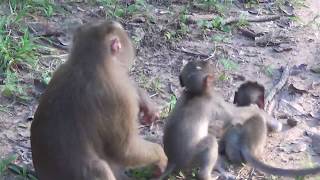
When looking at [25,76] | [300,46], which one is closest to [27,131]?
[25,76]

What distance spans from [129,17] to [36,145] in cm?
339

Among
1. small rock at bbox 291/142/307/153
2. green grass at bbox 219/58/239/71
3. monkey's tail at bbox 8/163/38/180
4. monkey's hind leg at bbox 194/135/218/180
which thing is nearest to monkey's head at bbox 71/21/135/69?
monkey's hind leg at bbox 194/135/218/180

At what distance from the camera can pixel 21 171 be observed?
19.7 ft

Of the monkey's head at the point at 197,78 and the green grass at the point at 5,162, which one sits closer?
the monkey's head at the point at 197,78

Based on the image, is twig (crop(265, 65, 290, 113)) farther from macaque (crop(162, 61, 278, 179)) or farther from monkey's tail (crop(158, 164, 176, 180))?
monkey's tail (crop(158, 164, 176, 180))

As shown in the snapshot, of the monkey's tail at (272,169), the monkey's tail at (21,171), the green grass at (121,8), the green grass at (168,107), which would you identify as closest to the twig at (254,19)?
the green grass at (121,8)

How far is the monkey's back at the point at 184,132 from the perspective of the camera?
5727 mm

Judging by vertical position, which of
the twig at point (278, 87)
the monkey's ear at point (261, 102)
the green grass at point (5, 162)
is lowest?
the green grass at point (5, 162)

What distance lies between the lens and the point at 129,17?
27.9ft

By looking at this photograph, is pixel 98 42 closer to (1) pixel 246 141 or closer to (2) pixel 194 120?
(2) pixel 194 120

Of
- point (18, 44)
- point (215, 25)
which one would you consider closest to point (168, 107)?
point (18, 44)

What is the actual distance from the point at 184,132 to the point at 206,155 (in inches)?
9.2

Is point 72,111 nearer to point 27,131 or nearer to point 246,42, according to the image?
point 27,131

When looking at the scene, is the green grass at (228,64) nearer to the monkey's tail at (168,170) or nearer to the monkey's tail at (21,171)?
the monkey's tail at (168,170)
